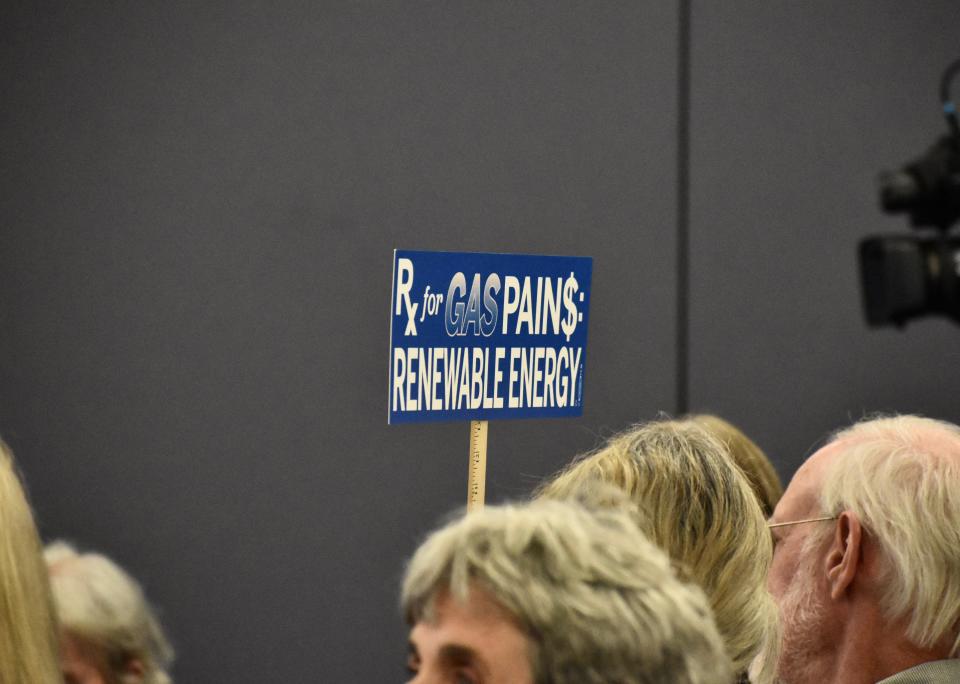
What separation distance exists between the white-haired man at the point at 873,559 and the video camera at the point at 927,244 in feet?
0.87

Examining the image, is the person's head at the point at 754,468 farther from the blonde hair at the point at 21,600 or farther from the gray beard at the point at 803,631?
the blonde hair at the point at 21,600

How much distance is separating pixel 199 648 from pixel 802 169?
242cm

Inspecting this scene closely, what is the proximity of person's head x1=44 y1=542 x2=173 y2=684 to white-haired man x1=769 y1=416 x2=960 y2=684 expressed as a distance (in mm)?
958

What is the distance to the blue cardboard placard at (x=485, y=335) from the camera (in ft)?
6.30

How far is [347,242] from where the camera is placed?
10.7 ft

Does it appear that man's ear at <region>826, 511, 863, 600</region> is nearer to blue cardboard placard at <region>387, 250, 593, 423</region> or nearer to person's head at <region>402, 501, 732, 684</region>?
blue cardboard placard at <region>387, 250, 593, 423</region>

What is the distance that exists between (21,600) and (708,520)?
0.90 metres

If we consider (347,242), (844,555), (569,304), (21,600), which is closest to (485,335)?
(569,304)

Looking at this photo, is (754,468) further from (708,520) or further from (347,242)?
(347,242)

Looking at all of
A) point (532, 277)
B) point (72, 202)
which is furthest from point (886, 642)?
point (72, 202)

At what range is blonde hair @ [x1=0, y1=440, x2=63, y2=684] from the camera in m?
1.10

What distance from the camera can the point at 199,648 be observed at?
3.10 metres

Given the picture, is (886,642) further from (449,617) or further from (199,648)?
(199,648)

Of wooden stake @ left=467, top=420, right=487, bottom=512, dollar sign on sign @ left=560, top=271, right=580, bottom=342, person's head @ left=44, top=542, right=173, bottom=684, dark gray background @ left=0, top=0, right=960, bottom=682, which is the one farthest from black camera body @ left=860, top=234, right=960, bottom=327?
dark gray background @ left=0, top=0, right=960, bottom=682
